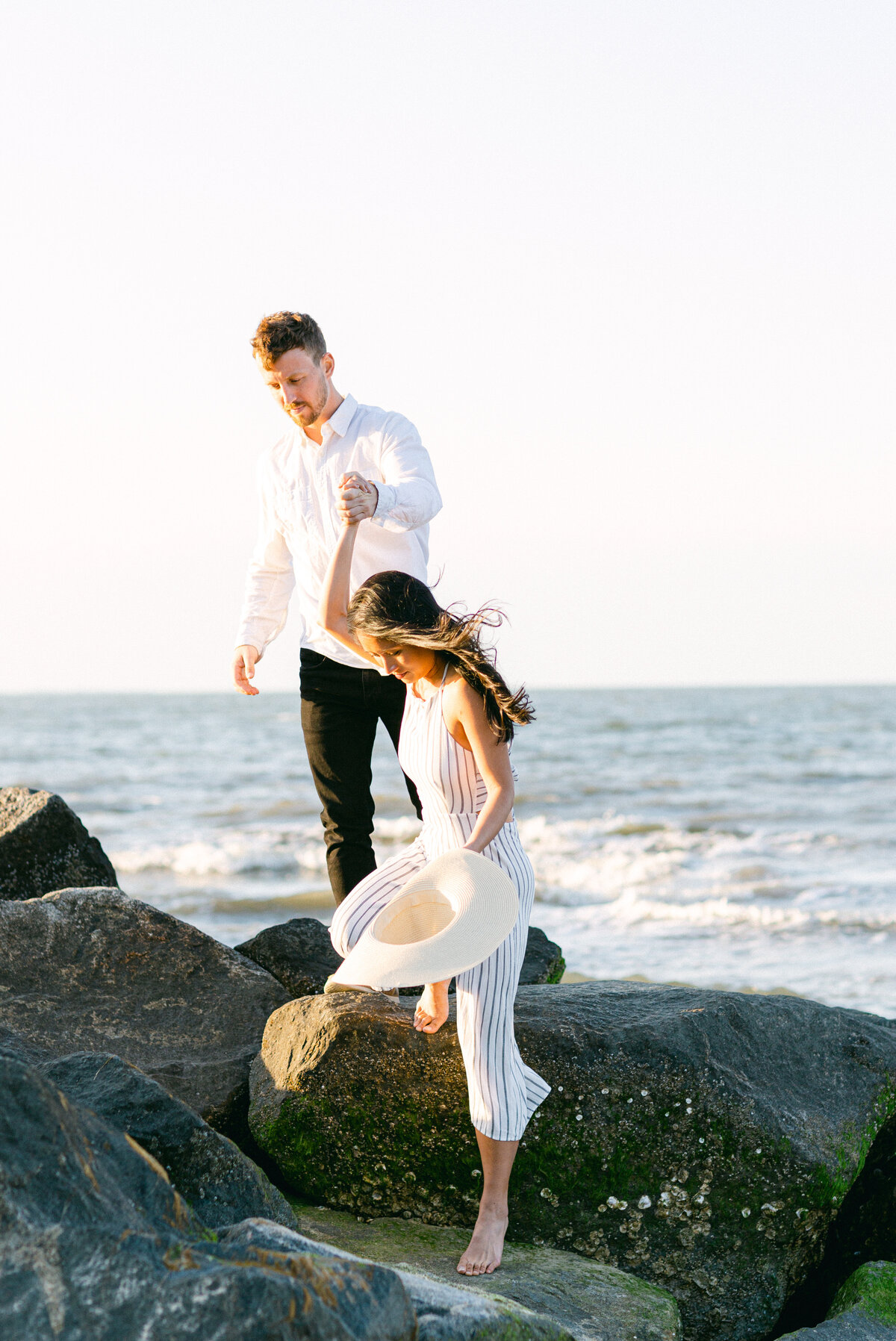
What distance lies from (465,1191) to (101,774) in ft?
73.9

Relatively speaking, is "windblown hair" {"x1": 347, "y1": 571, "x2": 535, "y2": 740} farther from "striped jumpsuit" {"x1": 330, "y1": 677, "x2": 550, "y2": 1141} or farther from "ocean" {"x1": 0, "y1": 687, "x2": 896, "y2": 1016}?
"ocean" {"x1": 0, "y1": 687, "x2": 896, "y2": 1016}

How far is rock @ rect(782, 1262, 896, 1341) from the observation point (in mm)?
3307

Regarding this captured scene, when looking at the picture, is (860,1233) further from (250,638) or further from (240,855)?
(240,855)

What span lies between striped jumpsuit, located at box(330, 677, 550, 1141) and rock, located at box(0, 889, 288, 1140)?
3.30 feet

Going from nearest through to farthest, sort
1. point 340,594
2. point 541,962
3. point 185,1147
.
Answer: point 185,1147
point 340,594
point 541,962

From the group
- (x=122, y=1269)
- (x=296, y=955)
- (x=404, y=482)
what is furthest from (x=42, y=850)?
(x=122, y=1269)

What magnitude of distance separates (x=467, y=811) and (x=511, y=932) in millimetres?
438

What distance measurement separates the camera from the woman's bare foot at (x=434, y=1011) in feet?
12.0

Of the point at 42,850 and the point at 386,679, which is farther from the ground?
the point at 386,679

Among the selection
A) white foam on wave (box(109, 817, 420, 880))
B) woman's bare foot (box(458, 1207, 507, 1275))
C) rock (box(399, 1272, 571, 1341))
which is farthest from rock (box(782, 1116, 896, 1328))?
white foam on wave (box(109, 817, 420, 880))

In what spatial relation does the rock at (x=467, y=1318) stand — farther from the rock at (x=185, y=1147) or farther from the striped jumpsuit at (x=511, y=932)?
the striped jumpsuit at (x=511, y=932)

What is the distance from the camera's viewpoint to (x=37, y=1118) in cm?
211

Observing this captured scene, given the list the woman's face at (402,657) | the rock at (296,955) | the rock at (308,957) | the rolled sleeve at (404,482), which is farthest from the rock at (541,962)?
the rolled sleeve at (404,482)

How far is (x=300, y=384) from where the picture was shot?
419cm
